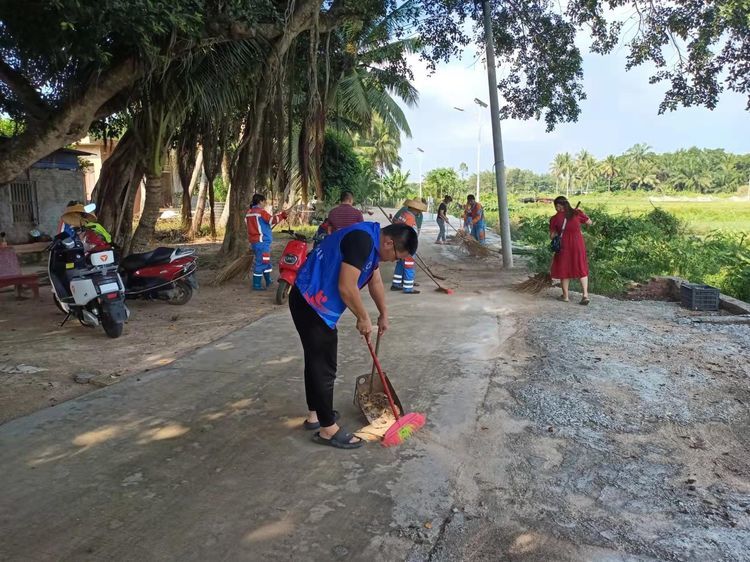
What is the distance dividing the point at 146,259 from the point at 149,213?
6.97 ft

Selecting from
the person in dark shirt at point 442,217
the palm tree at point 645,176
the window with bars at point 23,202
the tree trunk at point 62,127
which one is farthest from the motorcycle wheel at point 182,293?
the palm tree at point 645,176

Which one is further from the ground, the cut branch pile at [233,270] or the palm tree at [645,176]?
the palm tree at [645,176]

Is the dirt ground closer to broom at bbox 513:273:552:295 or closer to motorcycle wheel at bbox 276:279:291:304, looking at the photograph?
motorcycle wheel at bbox 276:279:291:304

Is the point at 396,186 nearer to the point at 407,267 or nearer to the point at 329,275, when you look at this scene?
the point at 407,267

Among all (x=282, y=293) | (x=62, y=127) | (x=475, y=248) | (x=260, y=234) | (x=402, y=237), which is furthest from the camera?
(x=475, y=248)

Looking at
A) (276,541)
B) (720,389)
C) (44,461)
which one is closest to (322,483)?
(276,541)

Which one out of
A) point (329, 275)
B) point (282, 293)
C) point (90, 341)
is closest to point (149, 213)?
point (282, 293)

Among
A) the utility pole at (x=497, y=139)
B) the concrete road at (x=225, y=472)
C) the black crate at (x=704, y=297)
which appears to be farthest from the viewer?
the utility pole at (x=497, y=139)

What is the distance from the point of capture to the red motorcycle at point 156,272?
7707 millimetres

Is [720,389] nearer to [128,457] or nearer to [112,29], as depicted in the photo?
[128,457]

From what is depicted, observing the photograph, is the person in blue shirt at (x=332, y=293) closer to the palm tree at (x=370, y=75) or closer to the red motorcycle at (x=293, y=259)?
the red motorcycle at (x=293, y=259)

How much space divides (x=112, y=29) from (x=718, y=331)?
7.36 metres

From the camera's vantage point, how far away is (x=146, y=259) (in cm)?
779

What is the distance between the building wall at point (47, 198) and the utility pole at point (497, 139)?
11043 millimetres
